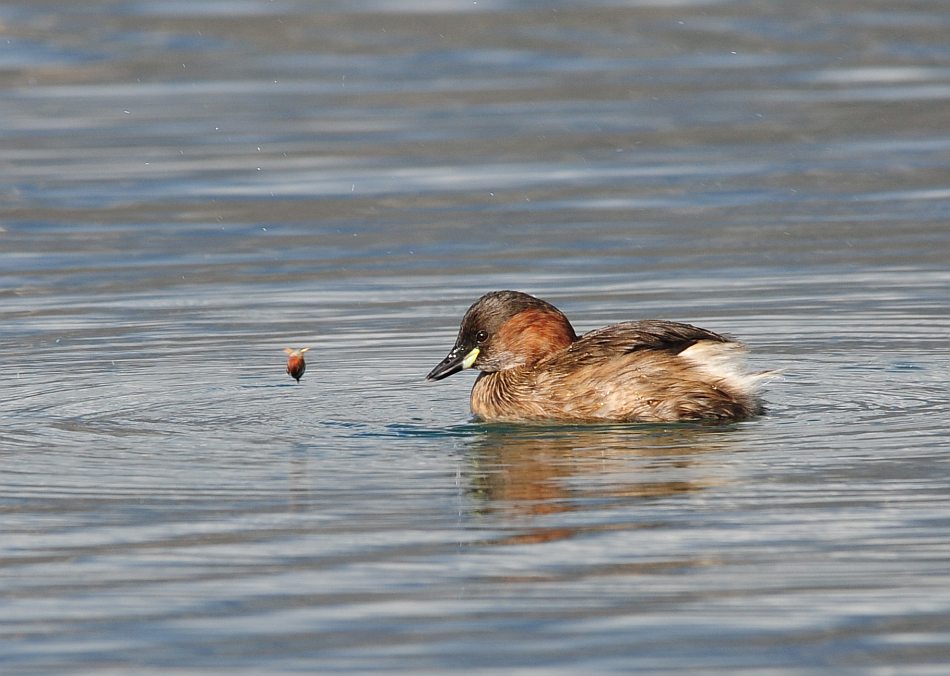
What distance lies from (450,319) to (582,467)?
380cm

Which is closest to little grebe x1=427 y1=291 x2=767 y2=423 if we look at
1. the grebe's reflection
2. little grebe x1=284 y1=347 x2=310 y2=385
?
the grebe's reflection

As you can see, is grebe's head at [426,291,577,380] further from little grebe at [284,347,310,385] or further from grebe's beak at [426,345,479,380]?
little grebe at [284,347,310,385]

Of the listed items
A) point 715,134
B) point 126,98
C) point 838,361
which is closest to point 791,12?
point 715,134

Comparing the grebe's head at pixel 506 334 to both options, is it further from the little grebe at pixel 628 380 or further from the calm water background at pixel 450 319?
the calm water background at pixel 450 319

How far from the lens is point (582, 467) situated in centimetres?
810

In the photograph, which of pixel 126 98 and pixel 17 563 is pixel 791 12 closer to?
pixel 126 98

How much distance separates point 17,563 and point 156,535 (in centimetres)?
48

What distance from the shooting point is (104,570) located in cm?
677

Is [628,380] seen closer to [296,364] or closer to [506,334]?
[506,334]

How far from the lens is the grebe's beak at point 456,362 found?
9.66 m

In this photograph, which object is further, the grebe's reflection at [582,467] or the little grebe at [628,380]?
the little grebe at [628,380]

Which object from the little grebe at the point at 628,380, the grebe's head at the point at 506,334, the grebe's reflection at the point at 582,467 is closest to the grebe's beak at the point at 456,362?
the grebe's head at the point at 506,334

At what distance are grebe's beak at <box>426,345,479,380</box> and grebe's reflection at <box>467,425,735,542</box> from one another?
0.50 m

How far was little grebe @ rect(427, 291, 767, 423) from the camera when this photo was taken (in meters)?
9.07
